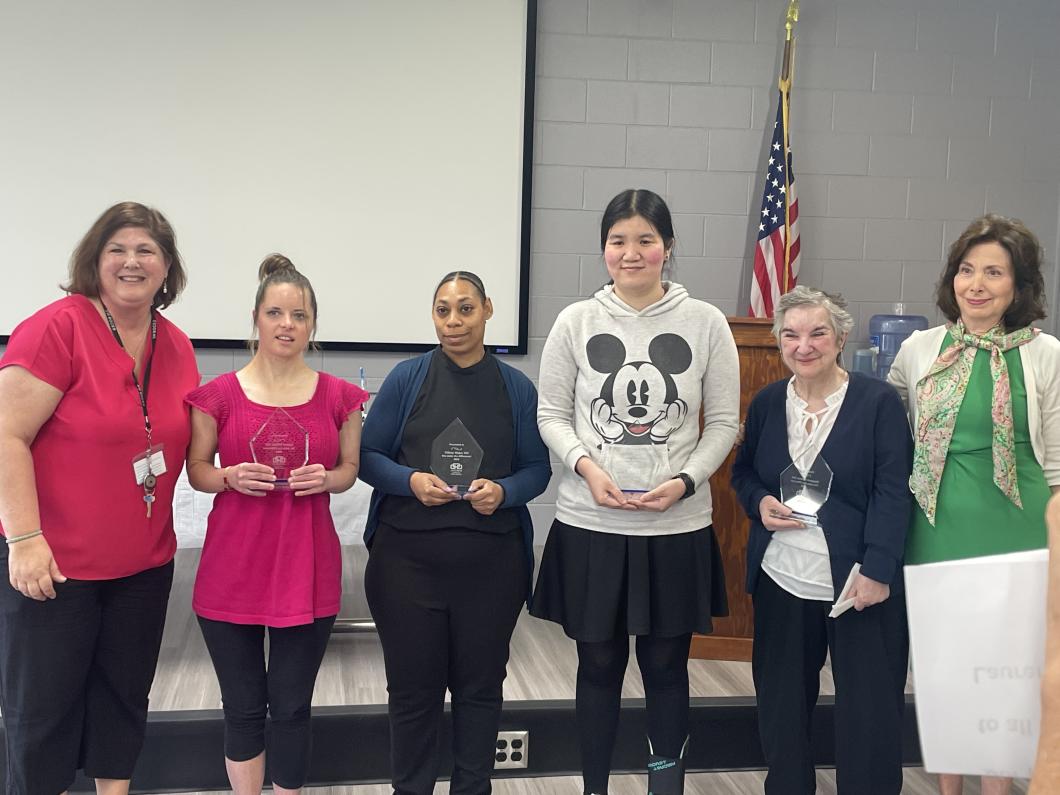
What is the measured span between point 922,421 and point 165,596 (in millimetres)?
1813

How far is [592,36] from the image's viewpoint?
4.15 meters

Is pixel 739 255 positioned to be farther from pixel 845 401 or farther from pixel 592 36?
pixel 845 401

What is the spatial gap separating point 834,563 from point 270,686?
51.6 inches

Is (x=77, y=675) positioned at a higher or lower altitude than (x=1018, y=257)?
lower

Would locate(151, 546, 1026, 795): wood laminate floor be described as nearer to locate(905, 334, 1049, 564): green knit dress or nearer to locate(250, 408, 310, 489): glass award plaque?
locate(905, 334, 1049, 564): green knit dress

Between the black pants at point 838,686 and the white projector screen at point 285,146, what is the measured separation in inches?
95.4

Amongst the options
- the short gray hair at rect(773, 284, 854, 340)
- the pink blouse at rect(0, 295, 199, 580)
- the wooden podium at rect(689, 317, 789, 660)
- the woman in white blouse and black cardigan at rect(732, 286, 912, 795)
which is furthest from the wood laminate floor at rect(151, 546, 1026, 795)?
the short gray hair at rect(773, 284, 854, 340)

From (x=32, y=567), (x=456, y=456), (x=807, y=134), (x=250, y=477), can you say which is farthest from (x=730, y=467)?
(x=32, y=567)

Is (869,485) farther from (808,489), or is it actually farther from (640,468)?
(640,468)

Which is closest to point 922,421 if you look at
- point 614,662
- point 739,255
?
point 614,662

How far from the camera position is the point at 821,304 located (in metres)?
2.04

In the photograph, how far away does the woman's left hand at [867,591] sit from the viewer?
1974 mm

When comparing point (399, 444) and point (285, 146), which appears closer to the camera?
point (399, 444)

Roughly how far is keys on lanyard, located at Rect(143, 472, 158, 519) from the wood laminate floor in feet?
3.76
